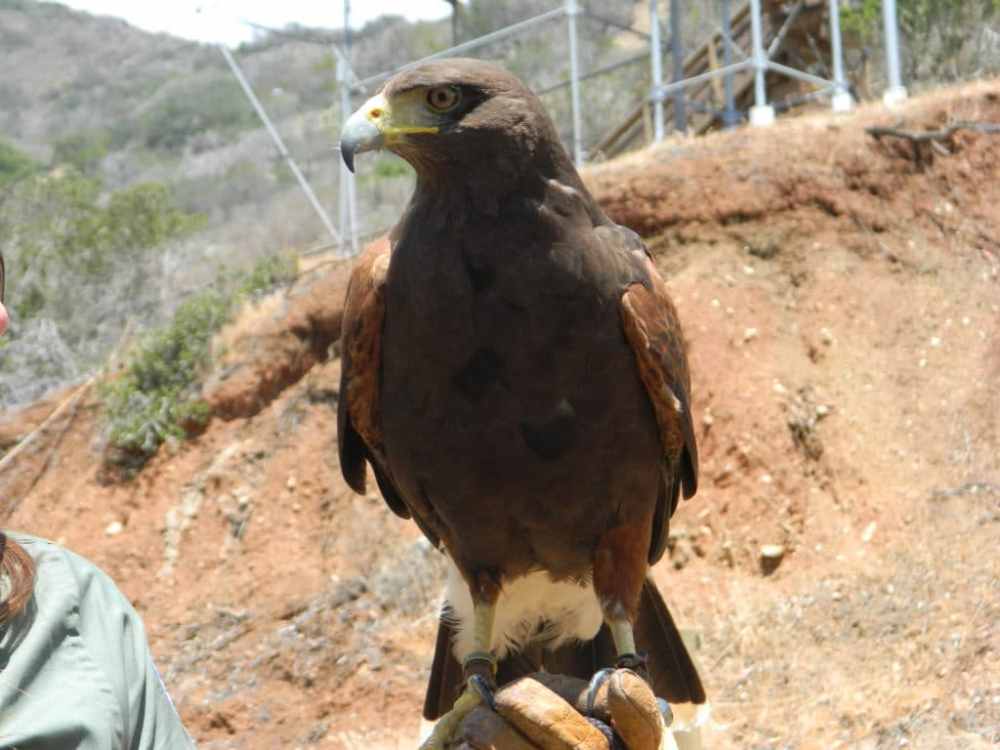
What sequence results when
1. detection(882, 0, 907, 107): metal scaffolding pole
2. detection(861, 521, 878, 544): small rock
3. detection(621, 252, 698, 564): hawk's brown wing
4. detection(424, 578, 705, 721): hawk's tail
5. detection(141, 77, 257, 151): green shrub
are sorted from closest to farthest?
detection(621, 252, 698, 564): hawk's brown wing → detection(424, 578, 705, 721): hawk's tail → detection(861, 521, 878, 544): small rock → detection(882, 0, 907, 107): metal scaffolding pole → detection(141, 77, 257, 151): green shrub

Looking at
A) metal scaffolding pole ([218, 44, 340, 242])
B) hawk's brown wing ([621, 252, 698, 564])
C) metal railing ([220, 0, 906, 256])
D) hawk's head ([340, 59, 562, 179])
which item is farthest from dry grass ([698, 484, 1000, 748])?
metal scaffolding pole ([218, 44, 340, 242])

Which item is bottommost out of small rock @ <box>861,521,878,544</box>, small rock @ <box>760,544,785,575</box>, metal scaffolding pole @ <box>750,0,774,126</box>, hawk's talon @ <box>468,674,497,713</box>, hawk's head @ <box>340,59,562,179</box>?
small rock @ <box>760,544,785,575</box>

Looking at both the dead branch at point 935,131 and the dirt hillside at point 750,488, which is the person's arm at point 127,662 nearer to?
the dirt hillside at point 750,488

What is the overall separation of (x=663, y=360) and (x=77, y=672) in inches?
72.0

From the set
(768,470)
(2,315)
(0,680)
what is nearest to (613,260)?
(2,315)

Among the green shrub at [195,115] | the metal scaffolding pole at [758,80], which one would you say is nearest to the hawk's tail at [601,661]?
the metal scaffolding pole at [758,80]

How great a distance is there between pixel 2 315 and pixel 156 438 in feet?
27.5

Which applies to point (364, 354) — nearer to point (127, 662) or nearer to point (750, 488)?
point (127, 662)

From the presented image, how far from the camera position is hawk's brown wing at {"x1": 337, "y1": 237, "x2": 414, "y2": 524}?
3.47 m

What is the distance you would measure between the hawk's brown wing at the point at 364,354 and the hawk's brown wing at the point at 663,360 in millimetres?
746

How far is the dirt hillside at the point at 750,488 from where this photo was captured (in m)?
6.39

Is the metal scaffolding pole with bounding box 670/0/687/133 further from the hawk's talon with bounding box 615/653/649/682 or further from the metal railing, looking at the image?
the hawk's talon with bounding box 615/653/649/682

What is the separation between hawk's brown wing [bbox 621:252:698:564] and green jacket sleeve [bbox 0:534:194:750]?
1585mm

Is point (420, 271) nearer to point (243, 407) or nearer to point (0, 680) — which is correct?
point (0, 680)
